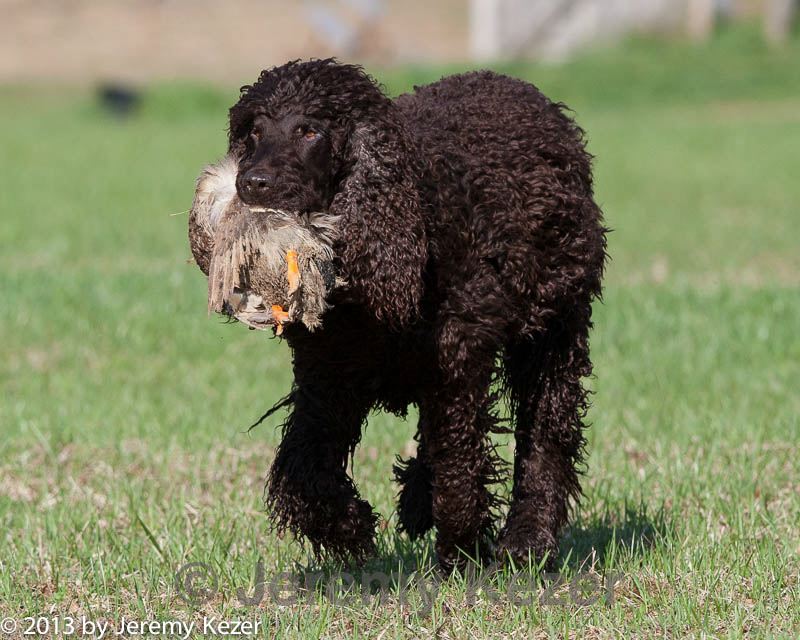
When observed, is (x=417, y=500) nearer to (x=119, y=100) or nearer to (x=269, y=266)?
(x=269, y=266)

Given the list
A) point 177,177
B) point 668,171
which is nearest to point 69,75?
point 177,177

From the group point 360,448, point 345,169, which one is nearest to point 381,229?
point 345,169

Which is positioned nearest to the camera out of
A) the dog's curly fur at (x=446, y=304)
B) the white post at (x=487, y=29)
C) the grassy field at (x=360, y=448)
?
the dog's curly fur at (x=446, y=304)

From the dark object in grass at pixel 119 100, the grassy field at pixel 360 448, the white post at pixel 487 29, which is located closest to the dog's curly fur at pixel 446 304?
the grassy field at pixel 360 448

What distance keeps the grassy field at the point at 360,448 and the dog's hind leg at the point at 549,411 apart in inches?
12.1

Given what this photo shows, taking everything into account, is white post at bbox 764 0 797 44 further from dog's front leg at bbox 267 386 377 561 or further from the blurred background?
dog's front leg at bbox 267 386 377 561

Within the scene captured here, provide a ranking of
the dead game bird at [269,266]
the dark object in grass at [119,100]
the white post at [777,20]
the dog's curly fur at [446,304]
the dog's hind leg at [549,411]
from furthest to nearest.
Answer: the white post at [777,20], the dark object in grass at [119,100], the dog's hind leg at [549,411], the dog's curly fur at [446,304], the dead game bird at [269,266]

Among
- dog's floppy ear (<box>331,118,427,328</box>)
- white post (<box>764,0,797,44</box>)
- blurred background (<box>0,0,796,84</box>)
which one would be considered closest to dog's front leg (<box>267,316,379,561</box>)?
dog's floppy ear (<box>331,118,427,328</box>)

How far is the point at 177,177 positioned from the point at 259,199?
53.0ft

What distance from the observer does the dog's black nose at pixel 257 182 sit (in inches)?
173

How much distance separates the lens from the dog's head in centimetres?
456

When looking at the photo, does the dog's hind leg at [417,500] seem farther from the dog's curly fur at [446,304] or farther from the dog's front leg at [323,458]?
the dog's front leg at [323,458]

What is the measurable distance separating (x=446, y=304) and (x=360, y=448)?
2.64 m

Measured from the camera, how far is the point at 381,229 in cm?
458
